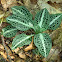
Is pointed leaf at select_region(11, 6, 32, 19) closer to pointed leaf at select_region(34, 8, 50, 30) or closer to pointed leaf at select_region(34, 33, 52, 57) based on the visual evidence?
pointed leaf at select_region(34, 8, 50, 30)

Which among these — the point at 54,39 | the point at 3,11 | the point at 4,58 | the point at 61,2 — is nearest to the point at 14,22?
the point at 3,11

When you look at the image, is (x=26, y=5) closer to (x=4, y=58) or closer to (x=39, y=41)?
(x=39, y=41)

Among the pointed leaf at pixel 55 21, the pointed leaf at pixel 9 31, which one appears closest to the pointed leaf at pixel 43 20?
the pointed leaf at pixel 55 21

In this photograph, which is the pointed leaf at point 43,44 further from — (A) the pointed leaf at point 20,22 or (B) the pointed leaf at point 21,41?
(A) the pointed leaf at point 20,22

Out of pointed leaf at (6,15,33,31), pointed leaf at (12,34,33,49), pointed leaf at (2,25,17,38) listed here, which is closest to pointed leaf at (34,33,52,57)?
pointed leaf at (12,34,33,49)

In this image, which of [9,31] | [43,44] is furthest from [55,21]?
[9,31]

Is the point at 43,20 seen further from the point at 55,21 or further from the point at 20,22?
the point at 20,22
